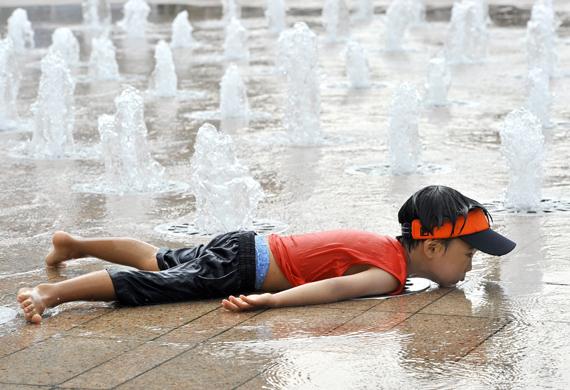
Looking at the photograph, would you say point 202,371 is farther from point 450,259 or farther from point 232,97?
point 232,97

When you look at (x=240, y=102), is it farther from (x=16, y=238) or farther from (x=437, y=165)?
(x=16, y=238)

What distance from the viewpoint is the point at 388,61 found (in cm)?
1728

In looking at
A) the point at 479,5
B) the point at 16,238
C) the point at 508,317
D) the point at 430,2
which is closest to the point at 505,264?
the point at 508,317

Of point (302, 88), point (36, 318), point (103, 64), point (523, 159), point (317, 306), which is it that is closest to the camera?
point (36, 318)

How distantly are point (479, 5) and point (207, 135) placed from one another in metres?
13.2

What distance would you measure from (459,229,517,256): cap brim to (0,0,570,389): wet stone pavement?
0.17 metres

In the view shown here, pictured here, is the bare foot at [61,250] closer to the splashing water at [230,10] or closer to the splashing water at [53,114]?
the splashing water at [53,114]

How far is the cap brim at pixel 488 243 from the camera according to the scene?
17.5 ft

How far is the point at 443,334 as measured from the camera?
4.74 metres

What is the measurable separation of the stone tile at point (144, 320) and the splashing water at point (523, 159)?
2.65m

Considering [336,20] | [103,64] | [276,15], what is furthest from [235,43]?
[276,15]

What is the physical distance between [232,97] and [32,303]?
724 centimetres

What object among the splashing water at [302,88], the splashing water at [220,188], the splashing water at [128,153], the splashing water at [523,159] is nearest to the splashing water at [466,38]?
the splashing water at [302,88]

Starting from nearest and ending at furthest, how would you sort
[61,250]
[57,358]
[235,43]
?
[57,358]
[61,250]
[235,43]
